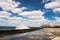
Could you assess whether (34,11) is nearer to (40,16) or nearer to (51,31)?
(40,16)

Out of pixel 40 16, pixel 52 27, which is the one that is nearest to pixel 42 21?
pixel 40 16

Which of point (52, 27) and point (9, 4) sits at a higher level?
point (9, 4)

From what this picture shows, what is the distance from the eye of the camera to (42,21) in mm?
4090

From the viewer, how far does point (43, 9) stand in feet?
13.2

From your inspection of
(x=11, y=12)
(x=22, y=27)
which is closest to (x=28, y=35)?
(x=22, y=27)

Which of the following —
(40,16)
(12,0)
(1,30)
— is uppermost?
(12,0)

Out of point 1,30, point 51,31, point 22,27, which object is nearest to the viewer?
point 1,30

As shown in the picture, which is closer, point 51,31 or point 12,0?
point 12,0

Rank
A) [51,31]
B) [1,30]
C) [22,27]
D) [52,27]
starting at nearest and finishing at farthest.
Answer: [1,30] < [22,27] < [52,27] < [51,31]

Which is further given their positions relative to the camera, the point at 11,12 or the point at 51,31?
the point at 51,31

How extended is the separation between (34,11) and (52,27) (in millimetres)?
642

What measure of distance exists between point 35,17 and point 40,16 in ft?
0.34

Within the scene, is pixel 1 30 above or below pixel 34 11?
below

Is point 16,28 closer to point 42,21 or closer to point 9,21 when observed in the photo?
point 9,21
